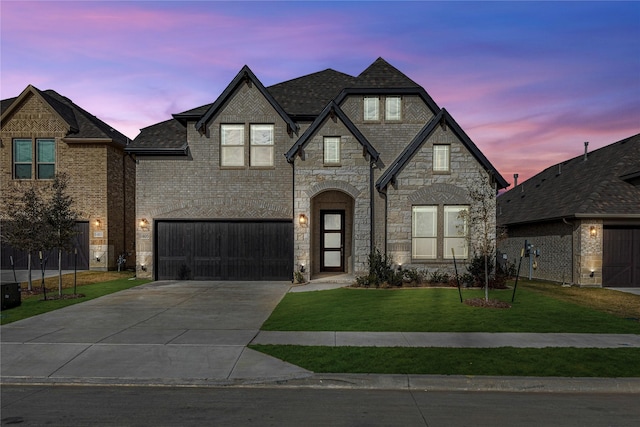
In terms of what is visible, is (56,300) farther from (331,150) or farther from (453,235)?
(453,235)

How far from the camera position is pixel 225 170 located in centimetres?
1889

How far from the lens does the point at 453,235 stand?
17.5m

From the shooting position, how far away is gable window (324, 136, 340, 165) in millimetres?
17797

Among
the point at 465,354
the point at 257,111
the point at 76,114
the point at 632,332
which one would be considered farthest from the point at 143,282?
the point at 632,332

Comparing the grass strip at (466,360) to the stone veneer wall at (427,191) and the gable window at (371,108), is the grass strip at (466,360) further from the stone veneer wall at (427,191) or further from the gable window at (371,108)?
the gable window at (371,108)

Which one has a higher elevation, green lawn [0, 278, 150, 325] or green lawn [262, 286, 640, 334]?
green lawn [262, 286, 640, 334]

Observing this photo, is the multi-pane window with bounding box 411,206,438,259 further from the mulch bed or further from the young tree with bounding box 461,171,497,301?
the mulch bed

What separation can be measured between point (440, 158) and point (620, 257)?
365 inches

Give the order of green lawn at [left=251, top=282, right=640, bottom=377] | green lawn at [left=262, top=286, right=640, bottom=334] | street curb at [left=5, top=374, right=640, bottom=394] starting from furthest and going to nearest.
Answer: green lawn at [left=262, top=286, right=640, bottom=334] → green lawn at [left=251, top=282, right=640, bottom=377] → street curb at [left=5, top=374, right=640, bottom=394]

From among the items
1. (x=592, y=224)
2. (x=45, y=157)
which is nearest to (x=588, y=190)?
(x=592, y=224)

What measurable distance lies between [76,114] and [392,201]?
19.3 metres

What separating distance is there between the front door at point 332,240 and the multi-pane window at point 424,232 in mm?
3920

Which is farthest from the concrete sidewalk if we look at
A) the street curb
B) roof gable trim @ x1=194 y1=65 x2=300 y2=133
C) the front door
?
roof gable trim @ x1=194 y1=65 x2=300 y2=133

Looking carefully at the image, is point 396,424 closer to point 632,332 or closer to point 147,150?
point 632,332
